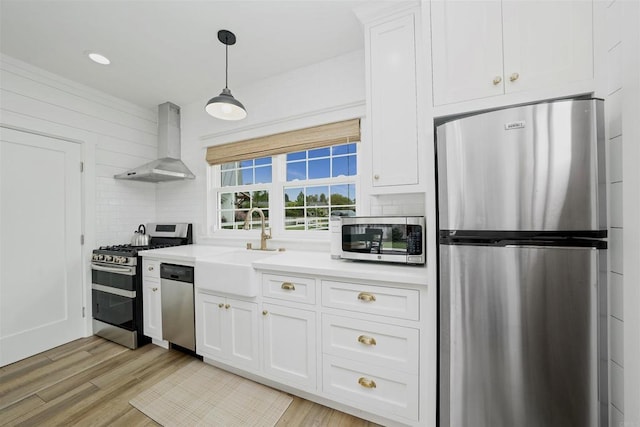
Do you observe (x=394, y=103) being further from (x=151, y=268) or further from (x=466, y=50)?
(x=151, y=268)

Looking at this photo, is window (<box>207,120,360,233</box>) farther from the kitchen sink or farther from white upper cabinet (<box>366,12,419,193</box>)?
the kitchen sink

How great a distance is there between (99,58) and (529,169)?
3.26m

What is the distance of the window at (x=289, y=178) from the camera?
2326mm

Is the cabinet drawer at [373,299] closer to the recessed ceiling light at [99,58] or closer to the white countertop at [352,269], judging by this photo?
the white countertop at [352,269]

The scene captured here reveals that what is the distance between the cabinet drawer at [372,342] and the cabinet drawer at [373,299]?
0.25ft

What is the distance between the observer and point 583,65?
1.05 m

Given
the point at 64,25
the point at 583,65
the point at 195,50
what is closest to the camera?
the point at 583,65

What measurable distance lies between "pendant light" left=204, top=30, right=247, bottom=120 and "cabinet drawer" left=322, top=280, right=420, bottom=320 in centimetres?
141

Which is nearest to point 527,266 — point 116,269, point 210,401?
point 210,401

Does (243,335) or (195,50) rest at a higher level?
(195,50)

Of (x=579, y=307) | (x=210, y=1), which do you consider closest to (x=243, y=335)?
(x=579, y=307)

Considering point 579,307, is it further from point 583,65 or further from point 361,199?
point 361,199

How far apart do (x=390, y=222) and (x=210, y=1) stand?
1871 millimetres

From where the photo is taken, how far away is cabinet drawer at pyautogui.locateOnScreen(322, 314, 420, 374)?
137 centimetres
